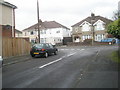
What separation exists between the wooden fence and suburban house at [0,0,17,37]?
2.57 m

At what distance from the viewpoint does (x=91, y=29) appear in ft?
193

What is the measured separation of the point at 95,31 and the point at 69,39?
27.6ft

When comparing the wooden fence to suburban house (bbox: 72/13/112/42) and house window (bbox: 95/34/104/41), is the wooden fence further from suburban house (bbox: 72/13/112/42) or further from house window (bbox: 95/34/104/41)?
house window (bbox: 95/34/104/41)

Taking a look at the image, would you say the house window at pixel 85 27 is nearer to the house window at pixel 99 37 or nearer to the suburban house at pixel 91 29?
the suburban house at pixel 91 29

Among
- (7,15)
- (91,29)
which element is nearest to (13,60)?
(7,15)

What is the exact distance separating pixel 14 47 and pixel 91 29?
41395mm

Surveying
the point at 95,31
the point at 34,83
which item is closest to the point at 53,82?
the point at 34,83

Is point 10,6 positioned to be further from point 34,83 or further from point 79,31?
point 79,31

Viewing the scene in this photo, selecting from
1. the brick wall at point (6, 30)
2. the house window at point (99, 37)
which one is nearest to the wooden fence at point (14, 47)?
the brick wall at point (6, 30)

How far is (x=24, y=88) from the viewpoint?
6.73 m

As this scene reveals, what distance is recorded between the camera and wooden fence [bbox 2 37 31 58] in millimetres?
18672

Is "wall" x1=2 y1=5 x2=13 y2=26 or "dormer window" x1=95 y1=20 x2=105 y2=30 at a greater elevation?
"dormer window" x1=95 y1=20 x2=105 y2=30

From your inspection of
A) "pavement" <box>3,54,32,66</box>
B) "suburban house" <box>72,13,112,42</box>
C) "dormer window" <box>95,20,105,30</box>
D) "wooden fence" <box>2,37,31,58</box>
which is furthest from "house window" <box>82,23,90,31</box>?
"pavement" <box>3,54,32,66</box>

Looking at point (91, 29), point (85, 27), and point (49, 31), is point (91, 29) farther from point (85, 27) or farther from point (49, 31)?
point (49, 31)
